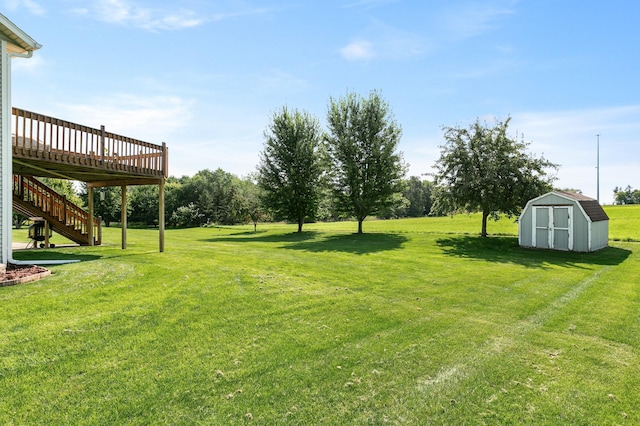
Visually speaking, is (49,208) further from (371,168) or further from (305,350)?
(371,168)

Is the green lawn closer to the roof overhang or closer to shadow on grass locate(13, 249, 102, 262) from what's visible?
shadow on grass locate(13, 249, 102, 262)

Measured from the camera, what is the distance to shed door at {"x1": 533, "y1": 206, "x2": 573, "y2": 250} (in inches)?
632

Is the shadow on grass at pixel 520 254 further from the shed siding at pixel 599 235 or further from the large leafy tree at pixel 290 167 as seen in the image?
the large leafy tree at pixel 290 167

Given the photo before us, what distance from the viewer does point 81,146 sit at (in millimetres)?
9820

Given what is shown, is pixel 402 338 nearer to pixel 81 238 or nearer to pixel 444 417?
pixel 444 417

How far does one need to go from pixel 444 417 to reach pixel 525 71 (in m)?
16.7

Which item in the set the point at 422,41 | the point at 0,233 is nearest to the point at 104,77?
the point at 0,233

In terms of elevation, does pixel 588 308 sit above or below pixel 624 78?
below

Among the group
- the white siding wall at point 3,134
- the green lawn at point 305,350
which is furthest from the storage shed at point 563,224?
the white siding wall at point 3,134

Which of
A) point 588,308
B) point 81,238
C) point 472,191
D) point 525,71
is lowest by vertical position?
point 588,308

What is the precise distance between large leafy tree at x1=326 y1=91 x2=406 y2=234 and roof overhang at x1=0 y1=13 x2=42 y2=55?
Result: 59.6ft

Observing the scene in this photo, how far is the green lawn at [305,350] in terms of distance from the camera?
3.19m

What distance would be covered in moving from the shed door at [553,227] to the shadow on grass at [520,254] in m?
0.62

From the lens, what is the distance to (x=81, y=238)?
13750 mm
